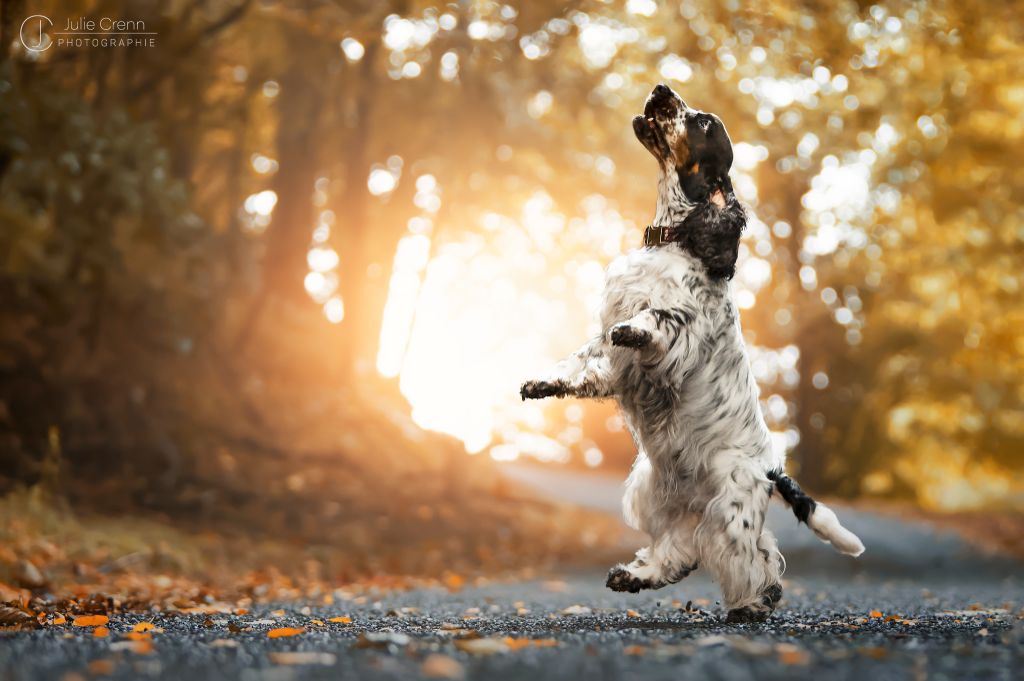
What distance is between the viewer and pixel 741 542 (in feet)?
14.1

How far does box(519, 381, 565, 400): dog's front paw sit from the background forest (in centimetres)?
13

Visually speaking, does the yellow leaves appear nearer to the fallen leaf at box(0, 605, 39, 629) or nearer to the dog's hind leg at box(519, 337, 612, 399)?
the dog's hind leg at box(519, 337, 612, 399)

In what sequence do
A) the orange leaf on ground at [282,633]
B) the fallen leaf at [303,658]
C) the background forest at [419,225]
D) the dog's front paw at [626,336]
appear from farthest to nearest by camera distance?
the background forest at [419,225] < the dog's front paw at [626,336] < the orange leaf on ground at [282,633] < the fallen leaf at [303,658]

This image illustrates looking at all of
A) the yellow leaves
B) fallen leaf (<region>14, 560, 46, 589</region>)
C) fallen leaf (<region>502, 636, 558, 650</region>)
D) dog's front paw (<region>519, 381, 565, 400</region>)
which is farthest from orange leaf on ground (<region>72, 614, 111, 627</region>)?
dog's front paw (<region>519, 381, 565, 400</region>)

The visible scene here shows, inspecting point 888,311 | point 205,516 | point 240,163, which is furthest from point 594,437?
point 205,516

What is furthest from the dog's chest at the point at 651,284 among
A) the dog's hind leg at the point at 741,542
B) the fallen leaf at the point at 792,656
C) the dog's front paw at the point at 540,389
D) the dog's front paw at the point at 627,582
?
the fallen leaf at the point at 792,656

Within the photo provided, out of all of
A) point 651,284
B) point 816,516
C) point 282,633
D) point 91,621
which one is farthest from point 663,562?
point 91,621

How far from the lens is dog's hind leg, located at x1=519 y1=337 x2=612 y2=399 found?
421 cm

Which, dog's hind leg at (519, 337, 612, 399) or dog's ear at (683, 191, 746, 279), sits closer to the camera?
dog's hind leg at (519, 337, 612, 399)

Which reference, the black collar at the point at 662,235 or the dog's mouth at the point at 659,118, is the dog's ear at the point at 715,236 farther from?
the dog's mouth at the point at 659,118

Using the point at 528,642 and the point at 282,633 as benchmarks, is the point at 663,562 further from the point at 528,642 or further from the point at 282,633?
the point at 282,633

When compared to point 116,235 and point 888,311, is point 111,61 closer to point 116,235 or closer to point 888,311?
point 116,235

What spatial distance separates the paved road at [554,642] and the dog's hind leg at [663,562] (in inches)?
7.7

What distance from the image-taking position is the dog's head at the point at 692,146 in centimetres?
461
